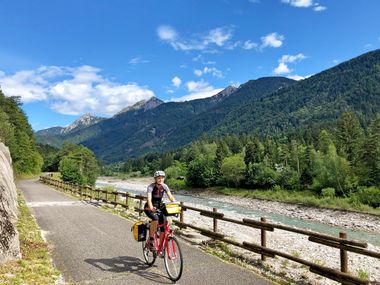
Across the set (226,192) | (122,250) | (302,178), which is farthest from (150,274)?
(226,192)

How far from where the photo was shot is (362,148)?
54562 mm

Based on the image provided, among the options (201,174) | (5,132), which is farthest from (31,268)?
(201,174)

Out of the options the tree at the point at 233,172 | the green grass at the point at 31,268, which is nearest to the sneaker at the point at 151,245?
the green grass at the point at 31,268

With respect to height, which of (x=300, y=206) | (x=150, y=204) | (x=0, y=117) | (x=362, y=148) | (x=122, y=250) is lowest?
(x=300, y=206)

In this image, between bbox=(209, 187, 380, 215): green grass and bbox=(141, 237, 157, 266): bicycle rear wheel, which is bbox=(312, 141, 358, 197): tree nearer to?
bbox=(209, 187, 380, 215): green grass

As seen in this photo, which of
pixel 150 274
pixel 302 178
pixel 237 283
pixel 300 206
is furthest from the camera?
pixel 302 178

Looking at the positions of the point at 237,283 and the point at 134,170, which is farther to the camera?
the point at 134,170

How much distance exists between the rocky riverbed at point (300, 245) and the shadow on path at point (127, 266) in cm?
285

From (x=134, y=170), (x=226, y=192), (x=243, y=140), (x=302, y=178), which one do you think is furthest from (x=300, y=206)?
(x=134, y=170)

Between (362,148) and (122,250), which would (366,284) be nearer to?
(122,250)

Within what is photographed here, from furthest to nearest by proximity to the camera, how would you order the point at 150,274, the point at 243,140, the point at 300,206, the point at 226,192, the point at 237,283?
the point at 243,140 < the point at 226,192 < the point at 300,206 < the point at 150,274 < the point at 237,283

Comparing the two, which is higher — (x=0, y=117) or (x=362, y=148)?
(x=0, y=117)

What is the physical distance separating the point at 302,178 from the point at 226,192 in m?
17.1

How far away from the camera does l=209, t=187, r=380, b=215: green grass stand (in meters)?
46.4
